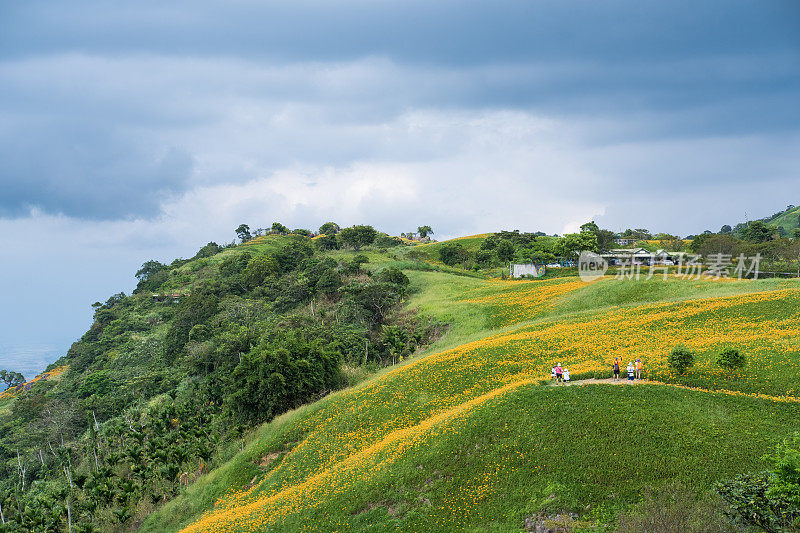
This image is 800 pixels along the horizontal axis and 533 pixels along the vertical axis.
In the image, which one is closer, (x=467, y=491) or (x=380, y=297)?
(x=467, y=491)

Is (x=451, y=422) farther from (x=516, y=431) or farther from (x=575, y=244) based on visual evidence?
(x=575, y=244)

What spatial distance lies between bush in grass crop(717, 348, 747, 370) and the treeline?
109ft

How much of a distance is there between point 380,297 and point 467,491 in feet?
176

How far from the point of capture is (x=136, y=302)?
132m

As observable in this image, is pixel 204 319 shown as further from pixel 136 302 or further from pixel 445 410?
pixel 445 410

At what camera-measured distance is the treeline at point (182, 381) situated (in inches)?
1642

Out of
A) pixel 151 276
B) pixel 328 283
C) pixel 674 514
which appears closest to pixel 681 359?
pixel 674 514

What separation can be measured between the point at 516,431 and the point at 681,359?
11776 mm

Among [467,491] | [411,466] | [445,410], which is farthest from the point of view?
[445,410]

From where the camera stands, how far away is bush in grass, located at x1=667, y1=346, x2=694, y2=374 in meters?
27.6

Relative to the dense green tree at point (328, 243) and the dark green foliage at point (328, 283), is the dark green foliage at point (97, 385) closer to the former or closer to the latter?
the dark green foliage at point (328, 283)

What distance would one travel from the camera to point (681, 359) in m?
27.8

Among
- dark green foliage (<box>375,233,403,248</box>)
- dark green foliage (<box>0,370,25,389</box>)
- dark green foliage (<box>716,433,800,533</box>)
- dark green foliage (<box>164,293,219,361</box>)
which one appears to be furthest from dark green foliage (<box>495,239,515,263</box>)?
dark green foliage (<box>0,370,25,389</box>)

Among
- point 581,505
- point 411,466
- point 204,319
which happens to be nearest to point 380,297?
point 204,319
